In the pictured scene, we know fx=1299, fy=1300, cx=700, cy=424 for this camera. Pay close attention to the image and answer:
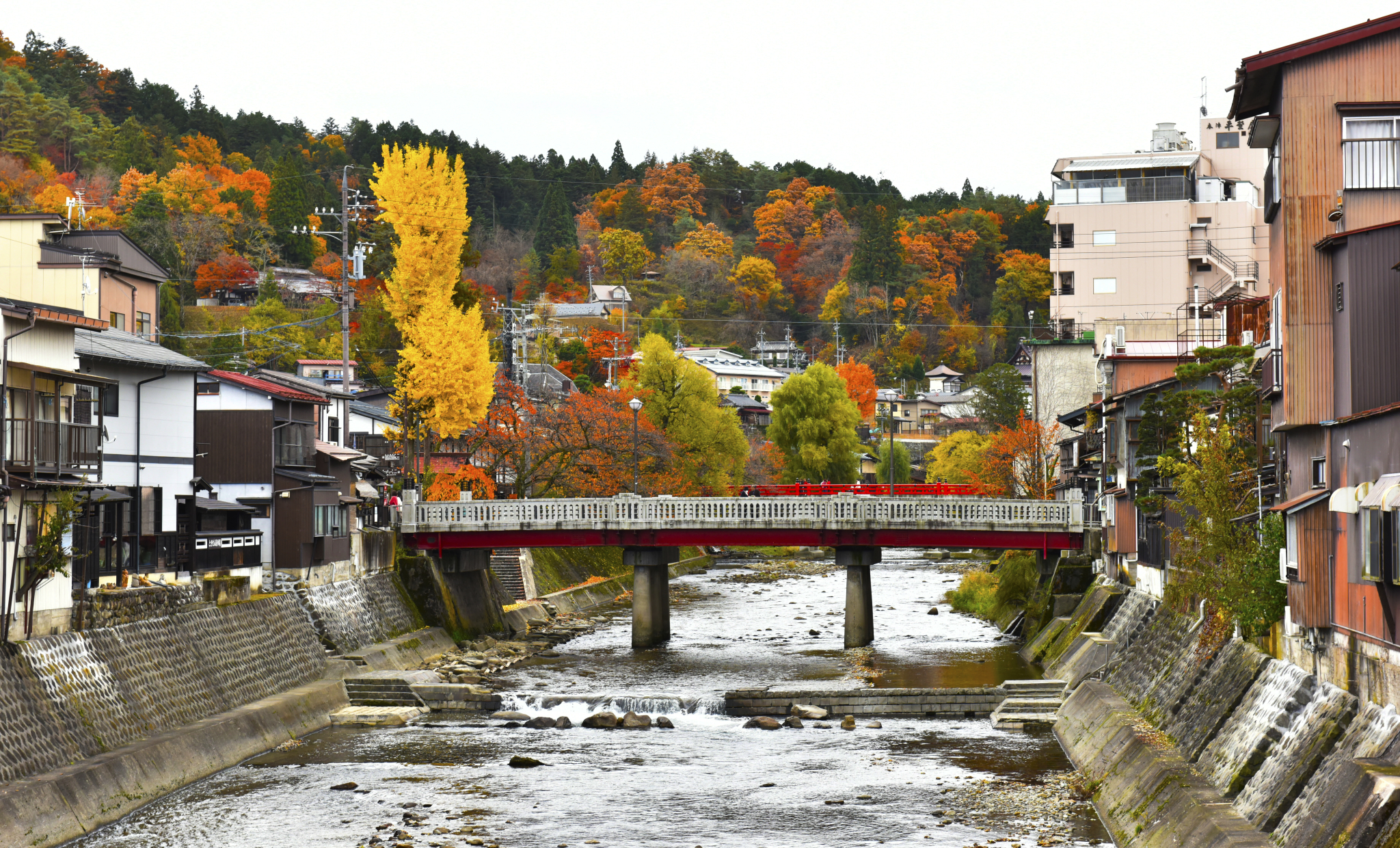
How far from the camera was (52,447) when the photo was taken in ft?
86.7

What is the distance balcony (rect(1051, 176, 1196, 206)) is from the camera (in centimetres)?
6925

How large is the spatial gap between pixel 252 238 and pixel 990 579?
73.7 metres

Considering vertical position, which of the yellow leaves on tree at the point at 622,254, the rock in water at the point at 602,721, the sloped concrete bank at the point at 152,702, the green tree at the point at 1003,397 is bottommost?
the rock in water at the point at 602,721

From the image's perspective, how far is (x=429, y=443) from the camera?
5503 centimetres

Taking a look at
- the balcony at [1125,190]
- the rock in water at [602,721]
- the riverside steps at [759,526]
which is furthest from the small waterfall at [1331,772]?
the balcony at [1125,190]

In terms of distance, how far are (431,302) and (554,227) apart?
10702cm

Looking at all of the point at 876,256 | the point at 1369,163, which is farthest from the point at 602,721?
the point at 876,256

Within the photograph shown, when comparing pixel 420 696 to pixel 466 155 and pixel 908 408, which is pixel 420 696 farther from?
pixel 466 155

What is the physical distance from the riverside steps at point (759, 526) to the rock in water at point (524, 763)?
18063mm

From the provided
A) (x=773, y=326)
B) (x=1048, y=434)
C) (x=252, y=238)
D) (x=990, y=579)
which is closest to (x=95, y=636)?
(x=990, y=579)

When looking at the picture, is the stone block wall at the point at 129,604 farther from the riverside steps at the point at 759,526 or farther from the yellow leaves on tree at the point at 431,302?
the yellow leaves on tree at the point at 431,302

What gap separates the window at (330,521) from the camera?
1632 inches

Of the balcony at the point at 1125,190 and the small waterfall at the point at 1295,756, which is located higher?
Answer: the balcony at the point at 1125,190

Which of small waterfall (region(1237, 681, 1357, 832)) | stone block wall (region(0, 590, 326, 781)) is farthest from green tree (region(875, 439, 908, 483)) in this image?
small waterfall (region(1237, 681, 1357, 832))
